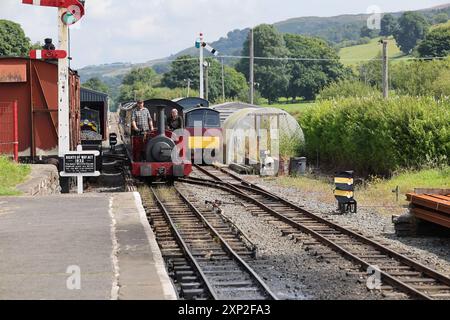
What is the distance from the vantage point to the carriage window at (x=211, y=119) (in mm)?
31352

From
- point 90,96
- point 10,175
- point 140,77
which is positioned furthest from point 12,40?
point 10,175

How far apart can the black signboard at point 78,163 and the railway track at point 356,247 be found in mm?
3726

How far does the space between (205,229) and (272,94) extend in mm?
93571

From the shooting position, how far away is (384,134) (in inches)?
925

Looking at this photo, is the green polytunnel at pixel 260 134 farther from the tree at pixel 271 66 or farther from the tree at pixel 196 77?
the tree at pixel 196 77

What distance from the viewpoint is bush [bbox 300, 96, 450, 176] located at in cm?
2209

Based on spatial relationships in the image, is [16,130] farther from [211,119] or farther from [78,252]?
[211,119]

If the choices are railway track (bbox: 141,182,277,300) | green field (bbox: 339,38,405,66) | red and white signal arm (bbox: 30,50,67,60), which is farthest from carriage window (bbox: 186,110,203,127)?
green field (bbox: 339,38,405,66)

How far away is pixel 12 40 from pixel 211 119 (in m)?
54.4

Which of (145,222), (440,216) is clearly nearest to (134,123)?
(145,222)

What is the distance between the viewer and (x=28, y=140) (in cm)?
1983

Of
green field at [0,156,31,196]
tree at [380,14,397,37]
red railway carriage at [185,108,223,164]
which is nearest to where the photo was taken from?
green field at [0,156,31,196]

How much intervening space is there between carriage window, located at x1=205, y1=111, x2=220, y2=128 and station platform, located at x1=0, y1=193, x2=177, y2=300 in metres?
17.3

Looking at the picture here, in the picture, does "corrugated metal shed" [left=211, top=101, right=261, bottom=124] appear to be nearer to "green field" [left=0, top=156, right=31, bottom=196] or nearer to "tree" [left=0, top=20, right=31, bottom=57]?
"green field" [left=0, top=156, right=31, bottom=196]
